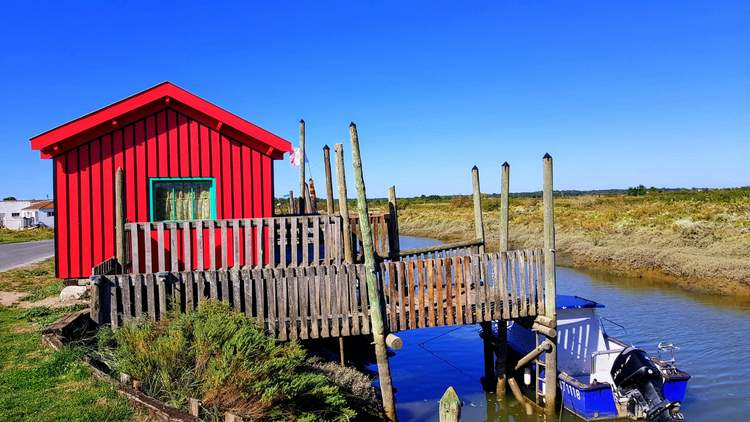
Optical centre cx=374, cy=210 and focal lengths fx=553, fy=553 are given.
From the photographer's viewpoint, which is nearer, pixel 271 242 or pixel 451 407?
pixel 451 407

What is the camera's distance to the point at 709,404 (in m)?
12.5

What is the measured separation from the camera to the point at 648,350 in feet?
51.6

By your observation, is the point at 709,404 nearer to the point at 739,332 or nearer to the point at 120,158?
the point at 739,332

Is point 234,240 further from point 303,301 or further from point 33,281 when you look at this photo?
point 33,281

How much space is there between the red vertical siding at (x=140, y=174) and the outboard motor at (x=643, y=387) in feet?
27.2

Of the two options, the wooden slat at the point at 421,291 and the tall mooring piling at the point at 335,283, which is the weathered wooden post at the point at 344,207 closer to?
the tall mooring piling at the point at 335,283

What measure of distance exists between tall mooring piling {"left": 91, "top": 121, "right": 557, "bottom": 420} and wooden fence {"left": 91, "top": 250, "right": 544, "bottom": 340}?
0.02 m

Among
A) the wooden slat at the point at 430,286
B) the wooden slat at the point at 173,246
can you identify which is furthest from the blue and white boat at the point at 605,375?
the wooden slat at the point at 173,246

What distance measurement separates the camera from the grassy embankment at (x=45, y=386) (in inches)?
246

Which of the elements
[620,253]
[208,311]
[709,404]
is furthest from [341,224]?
[620,253]

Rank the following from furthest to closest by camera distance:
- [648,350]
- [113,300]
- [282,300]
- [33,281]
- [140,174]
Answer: [33,281] < [648,350] < [140,174] < [282,300] < [113,300]

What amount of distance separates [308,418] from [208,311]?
2493mm

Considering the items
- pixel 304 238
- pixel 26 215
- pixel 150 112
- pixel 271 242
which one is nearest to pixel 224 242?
pixel 271 242

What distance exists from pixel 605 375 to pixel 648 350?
14.2 ft
